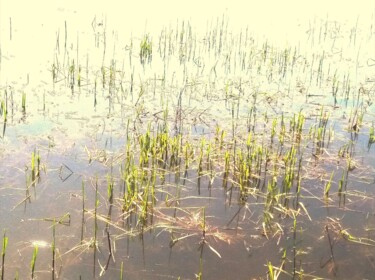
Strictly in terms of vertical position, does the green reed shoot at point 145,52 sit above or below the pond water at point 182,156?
above

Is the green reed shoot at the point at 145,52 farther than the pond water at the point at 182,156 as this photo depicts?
Yes

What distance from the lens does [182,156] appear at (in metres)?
6.07

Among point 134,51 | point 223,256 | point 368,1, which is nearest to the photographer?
point 223,256

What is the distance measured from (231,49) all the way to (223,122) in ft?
12.6

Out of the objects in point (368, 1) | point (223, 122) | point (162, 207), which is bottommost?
point (162, 207)

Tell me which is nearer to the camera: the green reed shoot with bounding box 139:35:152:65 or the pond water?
the pond water

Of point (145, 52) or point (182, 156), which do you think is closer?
→ point (182, 156)

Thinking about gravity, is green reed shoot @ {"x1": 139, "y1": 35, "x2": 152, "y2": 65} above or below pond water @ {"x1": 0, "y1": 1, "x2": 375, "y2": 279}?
above

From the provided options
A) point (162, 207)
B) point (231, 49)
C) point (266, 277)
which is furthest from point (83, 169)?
point (231, 49)

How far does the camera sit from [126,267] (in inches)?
160

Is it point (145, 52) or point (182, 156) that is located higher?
point (145, 52)

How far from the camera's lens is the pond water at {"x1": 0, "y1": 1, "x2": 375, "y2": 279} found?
14.0 feet

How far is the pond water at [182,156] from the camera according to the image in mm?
4273

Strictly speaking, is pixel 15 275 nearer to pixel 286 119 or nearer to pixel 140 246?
pixel 140 246
